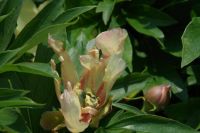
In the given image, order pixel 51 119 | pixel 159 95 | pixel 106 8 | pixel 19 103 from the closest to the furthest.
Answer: pixel 19 103 < pixel 51 119 < pixel 159 95 < pixel 106 8

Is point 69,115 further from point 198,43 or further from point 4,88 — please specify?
point 198,43

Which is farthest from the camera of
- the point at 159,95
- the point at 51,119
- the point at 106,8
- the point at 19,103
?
the point at 106,8

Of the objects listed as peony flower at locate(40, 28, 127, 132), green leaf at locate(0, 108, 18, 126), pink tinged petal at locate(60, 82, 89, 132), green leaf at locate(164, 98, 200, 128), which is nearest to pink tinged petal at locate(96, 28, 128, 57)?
peony flower at locate(40, 28, 127, 132)

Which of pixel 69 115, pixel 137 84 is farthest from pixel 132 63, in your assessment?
pixel 69 115

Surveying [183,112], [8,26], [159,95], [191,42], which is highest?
[8,26]

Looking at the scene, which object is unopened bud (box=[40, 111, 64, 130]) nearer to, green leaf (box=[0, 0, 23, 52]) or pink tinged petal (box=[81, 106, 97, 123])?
pink tinged petal (box=[81, 106, 97, 123])

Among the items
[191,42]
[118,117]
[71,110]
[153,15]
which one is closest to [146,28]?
[153,15]

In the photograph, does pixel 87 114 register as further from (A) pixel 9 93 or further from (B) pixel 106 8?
(B) pixel 106 8
